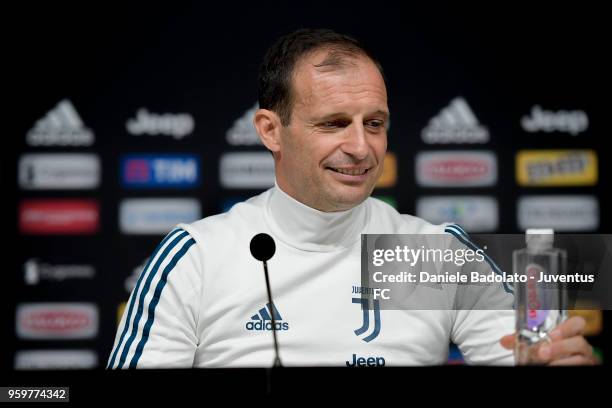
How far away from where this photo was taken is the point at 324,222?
5.00ft

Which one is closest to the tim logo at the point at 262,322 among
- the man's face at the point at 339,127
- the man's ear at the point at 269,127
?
the man's face at the point at 339,127

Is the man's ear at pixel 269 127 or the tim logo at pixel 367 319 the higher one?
the man's ear at pixel 269 127

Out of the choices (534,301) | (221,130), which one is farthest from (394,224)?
(221,130)

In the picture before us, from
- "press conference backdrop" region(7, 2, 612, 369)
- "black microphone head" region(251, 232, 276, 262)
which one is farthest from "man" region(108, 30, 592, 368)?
"press conference backdrop" region(7, 2, 612, 369)

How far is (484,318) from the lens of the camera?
58.7 inches

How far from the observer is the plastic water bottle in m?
1.12

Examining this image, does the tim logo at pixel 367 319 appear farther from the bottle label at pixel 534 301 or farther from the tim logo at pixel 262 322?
the bottle label at pixel 534 301

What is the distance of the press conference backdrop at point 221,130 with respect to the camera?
3047 mm

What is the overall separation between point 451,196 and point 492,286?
159 cm

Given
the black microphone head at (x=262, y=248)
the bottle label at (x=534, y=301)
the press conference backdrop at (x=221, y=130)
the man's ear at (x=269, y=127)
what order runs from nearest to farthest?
the black microphone head at (x=262, y=248), the bottle label at (x=534, y=301), the man's ear at (x=269, y=127), the press conference backdrop at (x=221, y=130)

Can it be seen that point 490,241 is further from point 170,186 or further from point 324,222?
point 170,186

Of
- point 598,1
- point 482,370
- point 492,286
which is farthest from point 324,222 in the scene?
point 598,1

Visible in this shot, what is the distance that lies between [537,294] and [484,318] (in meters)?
0.26

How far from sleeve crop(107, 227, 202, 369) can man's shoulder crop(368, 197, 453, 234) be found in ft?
1.32
